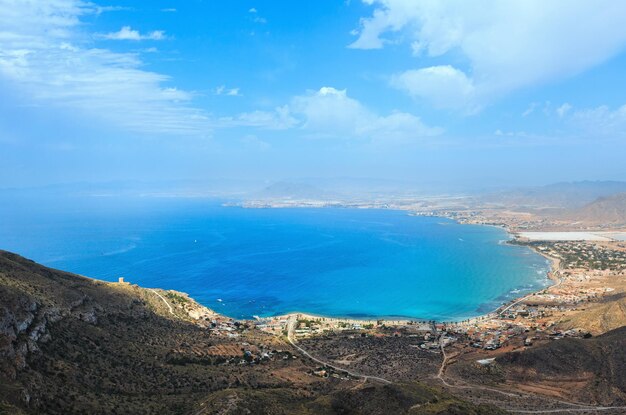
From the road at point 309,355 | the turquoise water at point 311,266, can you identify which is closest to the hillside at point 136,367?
the road at point 309,355

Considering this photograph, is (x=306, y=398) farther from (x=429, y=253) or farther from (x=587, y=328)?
(x=429, y=253)

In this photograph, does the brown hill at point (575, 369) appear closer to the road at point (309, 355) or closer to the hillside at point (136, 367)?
the road at point (309, 355)

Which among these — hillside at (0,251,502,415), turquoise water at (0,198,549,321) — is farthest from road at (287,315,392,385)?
turquoise water at (0,198,549,321)

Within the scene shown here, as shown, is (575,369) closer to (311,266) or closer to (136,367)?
(136,367)

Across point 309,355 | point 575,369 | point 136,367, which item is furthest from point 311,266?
point 136,367

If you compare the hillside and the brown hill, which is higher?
the hillside

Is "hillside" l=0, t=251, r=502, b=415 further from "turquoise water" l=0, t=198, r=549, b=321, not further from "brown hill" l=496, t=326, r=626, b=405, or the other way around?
"turquoise water" l=0, t=198, r=549, b=321

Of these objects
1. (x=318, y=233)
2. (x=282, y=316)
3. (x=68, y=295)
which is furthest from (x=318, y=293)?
(x=318, y=233)
